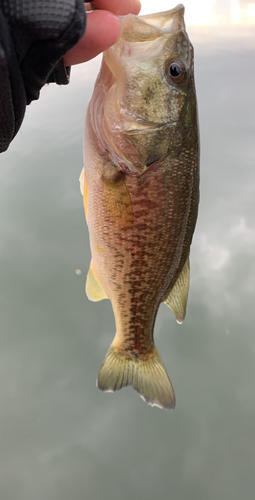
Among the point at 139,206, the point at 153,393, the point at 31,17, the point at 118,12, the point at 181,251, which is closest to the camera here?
the point at 31,17

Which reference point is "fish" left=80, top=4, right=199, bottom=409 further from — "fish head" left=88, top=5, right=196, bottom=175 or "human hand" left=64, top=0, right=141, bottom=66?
"human hand" left=64, top=0, right=141, bottom=66

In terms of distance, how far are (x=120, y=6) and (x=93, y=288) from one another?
128cm

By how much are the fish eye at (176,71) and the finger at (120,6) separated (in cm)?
24

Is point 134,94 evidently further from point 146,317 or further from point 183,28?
point 146,317

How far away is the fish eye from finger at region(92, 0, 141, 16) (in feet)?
0.77

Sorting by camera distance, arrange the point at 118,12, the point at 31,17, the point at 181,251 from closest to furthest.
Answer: the point at 31,17, the point at 118,12, the point at 181,251

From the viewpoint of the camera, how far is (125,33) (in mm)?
1257

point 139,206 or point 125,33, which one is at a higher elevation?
point 125,33

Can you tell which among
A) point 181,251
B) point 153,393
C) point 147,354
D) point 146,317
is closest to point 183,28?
point 181,251

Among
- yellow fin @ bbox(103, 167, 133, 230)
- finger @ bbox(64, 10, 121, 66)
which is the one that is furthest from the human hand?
yellow fin @ bbox(103, 167, 133, 230)

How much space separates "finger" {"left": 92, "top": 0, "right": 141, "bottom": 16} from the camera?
113cm

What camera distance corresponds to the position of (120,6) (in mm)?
1189

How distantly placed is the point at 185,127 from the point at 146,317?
1.04 m

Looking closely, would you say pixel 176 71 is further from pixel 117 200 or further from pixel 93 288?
pixel 93 288
